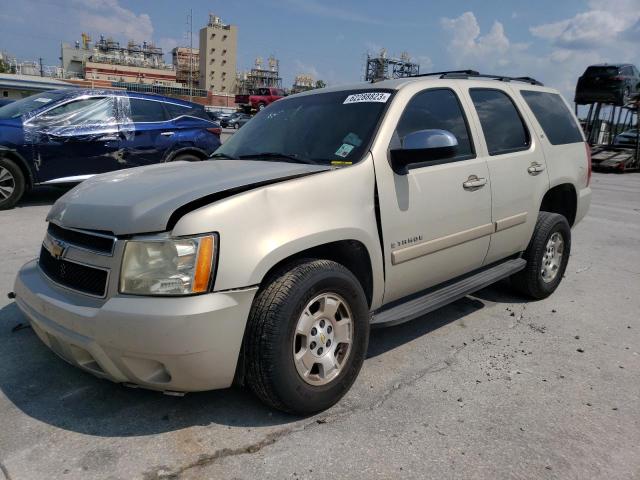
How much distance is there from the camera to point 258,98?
43125 millimetres

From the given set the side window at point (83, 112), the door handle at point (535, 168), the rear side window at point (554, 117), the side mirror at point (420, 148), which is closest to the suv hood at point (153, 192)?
the side mirror at point (420, 148)

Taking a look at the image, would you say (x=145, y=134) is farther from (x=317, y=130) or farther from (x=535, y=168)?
(x=535, y=168)

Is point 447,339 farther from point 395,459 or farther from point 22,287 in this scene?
point 22,287

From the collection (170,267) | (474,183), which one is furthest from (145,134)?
(170,267)

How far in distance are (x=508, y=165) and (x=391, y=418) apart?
2209mm

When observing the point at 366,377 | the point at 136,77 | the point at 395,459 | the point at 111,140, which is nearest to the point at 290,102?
the point at 366,377

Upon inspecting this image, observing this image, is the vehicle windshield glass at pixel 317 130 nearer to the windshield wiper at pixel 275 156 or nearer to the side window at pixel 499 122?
the windshield wiper at pixel 275 156

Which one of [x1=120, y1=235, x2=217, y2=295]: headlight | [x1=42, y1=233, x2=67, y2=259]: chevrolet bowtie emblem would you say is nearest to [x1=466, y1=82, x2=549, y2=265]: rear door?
[x1=120, y1=235, x2=217, y2=295]: headlight

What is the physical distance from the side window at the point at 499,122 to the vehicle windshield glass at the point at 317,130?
3.12 ft

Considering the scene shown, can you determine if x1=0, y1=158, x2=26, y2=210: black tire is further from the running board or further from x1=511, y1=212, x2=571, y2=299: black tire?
x1=511, y1=212, x2=571, y2=299: black tire

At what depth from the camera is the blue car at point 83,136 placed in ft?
24.0

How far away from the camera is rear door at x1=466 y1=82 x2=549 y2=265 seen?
3895 millimetres

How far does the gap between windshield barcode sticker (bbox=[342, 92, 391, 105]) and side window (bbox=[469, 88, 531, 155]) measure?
0.88 meters

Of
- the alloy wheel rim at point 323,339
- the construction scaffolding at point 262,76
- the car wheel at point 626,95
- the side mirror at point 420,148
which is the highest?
the construction scaffolding at point 262,76
